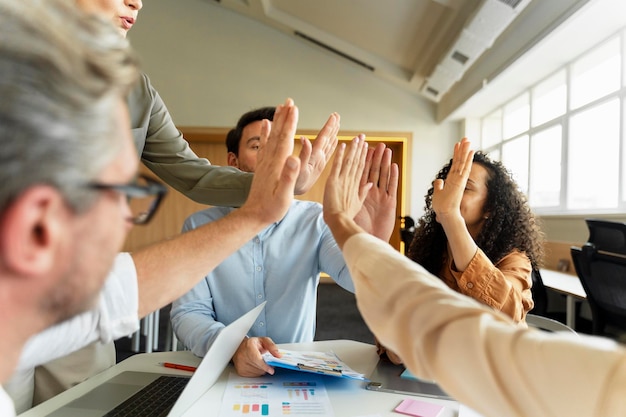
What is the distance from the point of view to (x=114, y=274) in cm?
81

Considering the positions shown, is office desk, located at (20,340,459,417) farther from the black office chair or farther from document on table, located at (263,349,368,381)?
the black office chair

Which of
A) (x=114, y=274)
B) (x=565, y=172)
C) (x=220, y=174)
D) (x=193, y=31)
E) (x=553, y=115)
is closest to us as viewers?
(x=114, y=274)

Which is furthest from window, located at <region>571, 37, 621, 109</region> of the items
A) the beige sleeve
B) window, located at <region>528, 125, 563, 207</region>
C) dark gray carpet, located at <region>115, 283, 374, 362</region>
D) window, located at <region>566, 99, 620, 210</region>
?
the beige sleeve

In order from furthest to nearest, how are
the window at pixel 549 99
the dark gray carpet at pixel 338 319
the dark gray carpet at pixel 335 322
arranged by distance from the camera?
the window at pixel 549 99 < the dark gray carpet at pixel 338 319 < the dark gray carpet at pixel 335 322

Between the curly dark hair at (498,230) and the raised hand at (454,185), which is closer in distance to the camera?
the raised hand at (454,185)

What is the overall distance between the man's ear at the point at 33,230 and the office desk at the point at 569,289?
111 inches

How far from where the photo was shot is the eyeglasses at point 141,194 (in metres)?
0.47

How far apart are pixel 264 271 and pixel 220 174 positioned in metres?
0.45

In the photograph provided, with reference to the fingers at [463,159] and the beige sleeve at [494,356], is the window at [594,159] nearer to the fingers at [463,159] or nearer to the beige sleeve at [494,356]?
the fingers at [463,159]

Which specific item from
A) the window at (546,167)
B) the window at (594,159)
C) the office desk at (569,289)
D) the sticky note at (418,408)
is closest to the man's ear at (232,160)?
the sticky note at (418,408)

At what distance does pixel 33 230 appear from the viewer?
1.36 feet

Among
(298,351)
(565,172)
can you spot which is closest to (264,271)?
(298,351)

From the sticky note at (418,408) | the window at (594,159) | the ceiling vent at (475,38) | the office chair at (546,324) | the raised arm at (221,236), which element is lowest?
the sticky note at (418,408)

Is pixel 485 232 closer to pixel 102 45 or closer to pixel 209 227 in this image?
pixel 209 227
